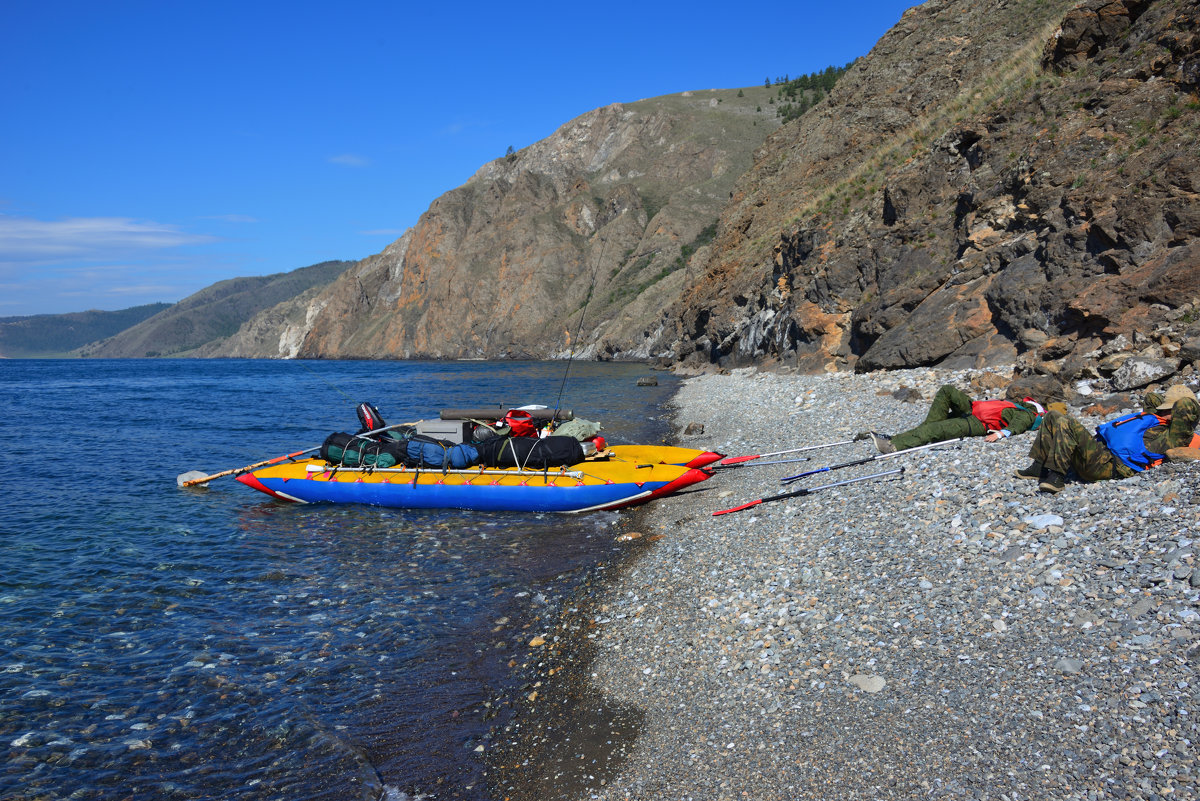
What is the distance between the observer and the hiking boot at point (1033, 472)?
758 centimetres

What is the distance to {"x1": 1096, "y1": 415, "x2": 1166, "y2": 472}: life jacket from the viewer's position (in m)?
7.14

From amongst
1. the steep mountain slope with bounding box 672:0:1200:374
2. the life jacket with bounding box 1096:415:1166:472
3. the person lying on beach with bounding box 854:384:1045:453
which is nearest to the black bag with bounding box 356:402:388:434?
the person lying on beach with bounding box 854:384:1045:453

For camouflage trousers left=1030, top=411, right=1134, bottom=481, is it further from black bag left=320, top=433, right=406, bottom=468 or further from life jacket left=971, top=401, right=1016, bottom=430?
black bag left=320, top=433, right=406, bottom=468

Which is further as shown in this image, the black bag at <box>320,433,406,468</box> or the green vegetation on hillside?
the green vegetation on hillside

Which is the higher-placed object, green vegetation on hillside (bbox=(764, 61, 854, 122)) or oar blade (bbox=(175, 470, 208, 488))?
A: green vegetation on hillside (bbox=(764, 61, 854, 122))

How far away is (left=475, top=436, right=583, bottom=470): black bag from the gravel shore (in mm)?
4312

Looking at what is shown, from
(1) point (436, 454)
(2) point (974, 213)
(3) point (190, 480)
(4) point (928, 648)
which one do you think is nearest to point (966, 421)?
(4) point (928, 648)

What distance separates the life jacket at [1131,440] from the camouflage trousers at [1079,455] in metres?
0.10

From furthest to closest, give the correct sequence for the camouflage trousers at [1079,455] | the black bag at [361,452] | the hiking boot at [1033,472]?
the black bag at [361,452] < the hiking boot at [1033,472] < the camouflage trousers at [1079,455]

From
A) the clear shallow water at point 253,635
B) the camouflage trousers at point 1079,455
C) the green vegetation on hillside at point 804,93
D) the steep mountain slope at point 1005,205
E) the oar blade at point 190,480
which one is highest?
the green vegetation on hillside at point 804,93

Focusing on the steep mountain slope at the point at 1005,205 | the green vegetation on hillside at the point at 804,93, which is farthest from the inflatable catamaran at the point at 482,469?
the green vegetation on hillside at the point at 804,93

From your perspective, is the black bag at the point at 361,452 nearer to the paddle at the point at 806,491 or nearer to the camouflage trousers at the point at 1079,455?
the paddle at the point at 806,491

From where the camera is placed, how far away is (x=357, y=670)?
23.5 ft

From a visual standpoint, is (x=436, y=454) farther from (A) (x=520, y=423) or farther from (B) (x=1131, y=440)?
(B) (x=1131, y=440)
